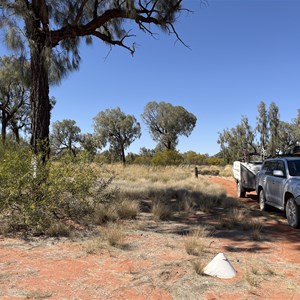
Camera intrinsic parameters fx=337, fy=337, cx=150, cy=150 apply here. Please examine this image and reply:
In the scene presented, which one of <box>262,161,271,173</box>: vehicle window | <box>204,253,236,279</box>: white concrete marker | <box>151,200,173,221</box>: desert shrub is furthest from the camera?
<box>262,161,271,173</box>: vehicle window

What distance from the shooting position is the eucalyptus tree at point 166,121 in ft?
179

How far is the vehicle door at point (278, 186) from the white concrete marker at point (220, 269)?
15.5 ft

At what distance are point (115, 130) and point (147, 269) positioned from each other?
161 feet

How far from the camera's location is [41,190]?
7645mm

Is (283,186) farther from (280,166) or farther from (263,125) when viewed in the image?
(263,125)

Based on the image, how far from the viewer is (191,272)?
5.07 meters

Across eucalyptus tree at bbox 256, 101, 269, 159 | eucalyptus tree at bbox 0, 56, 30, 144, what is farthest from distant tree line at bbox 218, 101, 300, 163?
eucalyptus tree at bbox 0, 56, 30, 144

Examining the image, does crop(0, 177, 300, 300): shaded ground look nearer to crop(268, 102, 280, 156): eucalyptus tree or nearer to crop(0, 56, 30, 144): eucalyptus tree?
crop(0, 56, 30, 144): eucalyptus tree

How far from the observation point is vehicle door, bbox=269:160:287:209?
916 cm

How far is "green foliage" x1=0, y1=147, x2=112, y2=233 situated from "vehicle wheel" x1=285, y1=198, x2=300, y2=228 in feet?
16.7

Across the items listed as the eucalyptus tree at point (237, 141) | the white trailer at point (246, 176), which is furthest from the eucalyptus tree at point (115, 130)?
the white trailer at point (246, 176)

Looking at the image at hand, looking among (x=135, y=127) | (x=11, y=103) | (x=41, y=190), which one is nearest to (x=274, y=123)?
(x=135, y=127)

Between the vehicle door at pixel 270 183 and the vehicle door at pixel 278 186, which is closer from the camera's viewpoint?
the vehicle door at pixel 278 186

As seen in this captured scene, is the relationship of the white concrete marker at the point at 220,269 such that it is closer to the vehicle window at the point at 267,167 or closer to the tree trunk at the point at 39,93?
the vehicle window at the point at 267,167
